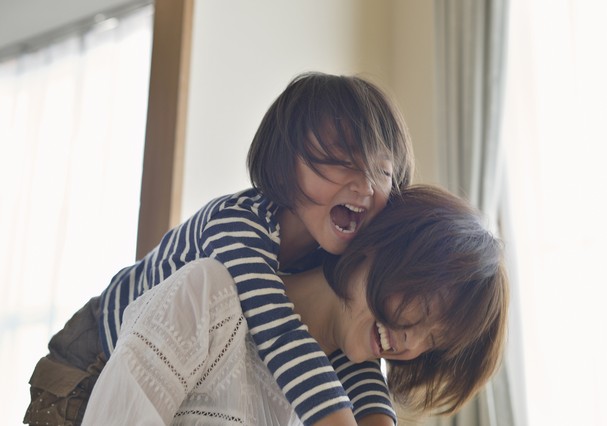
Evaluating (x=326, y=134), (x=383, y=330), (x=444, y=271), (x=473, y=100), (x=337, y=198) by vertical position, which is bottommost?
(x=383, y=330)

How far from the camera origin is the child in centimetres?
120

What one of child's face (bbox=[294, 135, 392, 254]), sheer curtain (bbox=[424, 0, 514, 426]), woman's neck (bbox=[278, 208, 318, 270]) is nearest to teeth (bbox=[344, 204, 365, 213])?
child's face (bbox=[294, 135, 392, 254])

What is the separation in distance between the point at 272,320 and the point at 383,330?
0.68ft

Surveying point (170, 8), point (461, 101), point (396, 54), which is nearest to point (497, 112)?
point (461, 101)

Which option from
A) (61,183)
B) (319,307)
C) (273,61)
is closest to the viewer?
(319,307)

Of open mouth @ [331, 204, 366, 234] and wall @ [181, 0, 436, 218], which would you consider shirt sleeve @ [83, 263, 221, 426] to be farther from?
wall @ [181, 0, 436, 218]

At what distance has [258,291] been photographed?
120cm

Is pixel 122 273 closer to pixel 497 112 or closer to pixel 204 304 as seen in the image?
pixel 204 304

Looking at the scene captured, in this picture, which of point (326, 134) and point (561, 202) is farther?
point (561, 202)

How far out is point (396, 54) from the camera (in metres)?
3.05

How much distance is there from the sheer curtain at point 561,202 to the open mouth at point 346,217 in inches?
51.0

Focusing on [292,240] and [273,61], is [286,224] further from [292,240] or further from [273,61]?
[273,61]

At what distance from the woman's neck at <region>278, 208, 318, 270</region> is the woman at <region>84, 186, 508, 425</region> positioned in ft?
0.13

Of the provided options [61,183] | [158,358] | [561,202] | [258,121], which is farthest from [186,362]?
[561,202]
